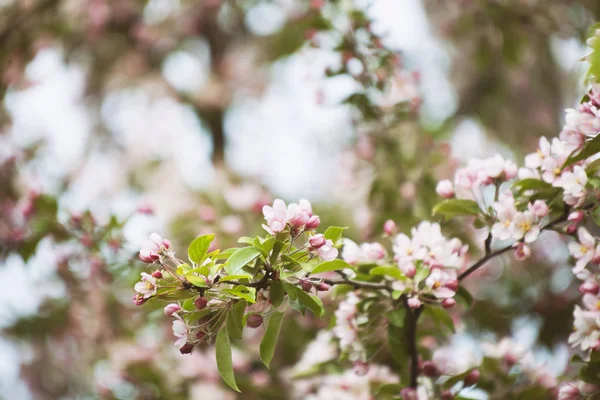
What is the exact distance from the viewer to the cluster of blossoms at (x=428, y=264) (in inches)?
47.0

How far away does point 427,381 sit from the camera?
4.62 ft

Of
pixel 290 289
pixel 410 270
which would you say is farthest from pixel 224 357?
pixel 410 270

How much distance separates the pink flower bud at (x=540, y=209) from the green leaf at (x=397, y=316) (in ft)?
1.07

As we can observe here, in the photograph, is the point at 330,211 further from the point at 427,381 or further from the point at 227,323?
the point at 227,323

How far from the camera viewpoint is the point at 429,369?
139cm

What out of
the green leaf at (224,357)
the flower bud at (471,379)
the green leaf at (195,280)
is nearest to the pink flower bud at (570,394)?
the flower bud at (471,379)

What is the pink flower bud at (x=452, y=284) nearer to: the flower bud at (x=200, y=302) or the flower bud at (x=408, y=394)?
the flower bud at (x=408, y=394)

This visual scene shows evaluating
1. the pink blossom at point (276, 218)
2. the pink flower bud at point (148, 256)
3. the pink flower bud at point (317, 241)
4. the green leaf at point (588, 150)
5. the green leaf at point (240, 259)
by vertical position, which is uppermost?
the green leaf at point (588, 150)

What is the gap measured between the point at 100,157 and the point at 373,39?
106 inches

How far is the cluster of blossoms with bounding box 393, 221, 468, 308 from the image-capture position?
119cm

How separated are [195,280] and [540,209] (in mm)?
677

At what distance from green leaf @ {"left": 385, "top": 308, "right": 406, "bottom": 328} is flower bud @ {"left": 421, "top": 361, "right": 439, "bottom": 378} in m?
0.20

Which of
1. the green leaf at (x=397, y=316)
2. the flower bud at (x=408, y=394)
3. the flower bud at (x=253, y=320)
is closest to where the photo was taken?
the flower bud at (x=253, y=320)

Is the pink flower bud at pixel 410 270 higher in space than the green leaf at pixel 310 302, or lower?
lower
